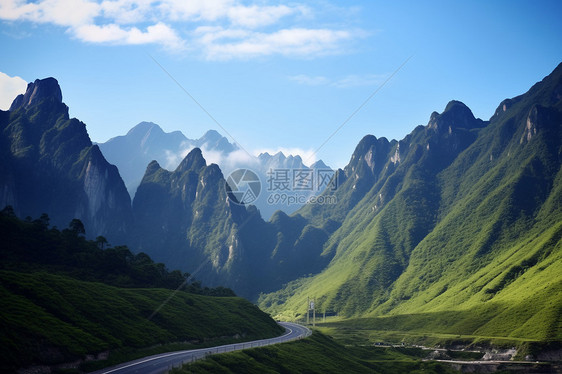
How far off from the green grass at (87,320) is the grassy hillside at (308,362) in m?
14.1

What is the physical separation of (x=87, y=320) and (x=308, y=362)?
43.4 m

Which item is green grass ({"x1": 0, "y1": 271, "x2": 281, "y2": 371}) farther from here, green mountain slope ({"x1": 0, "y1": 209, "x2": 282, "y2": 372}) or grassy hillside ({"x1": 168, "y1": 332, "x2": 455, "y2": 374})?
grassy hillside ({"x1": 168, "y1": 332, "x2": 455, "y2": 374})

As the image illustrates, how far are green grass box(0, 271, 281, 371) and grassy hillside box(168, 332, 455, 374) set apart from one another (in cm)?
1415

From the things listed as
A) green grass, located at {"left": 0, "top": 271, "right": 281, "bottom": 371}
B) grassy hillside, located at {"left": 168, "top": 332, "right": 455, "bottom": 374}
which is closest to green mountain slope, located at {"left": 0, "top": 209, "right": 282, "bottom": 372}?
green grass, located at {"left": 0, "top": 271, "right": 281, "bottom": 371}

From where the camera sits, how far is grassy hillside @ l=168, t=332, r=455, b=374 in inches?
2495

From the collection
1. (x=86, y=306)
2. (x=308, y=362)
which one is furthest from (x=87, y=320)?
(x=308, y=362)

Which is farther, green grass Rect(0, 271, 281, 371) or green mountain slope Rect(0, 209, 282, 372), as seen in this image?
green mountain slope Rect(0, 209, 282, 372)

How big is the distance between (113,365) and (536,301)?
148 meters

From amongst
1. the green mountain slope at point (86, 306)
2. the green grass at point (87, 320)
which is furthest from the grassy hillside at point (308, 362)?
the green grass at point (87, 320)

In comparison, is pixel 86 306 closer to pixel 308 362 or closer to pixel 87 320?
pixel 87 320

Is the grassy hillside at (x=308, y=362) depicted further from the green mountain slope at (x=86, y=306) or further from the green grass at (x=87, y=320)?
the green grass at (x=87, y=320)

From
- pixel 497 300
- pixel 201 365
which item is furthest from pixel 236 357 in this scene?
pixel 497 300

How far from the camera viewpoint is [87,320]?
66.5 meters

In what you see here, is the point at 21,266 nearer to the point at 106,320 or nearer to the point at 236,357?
the point at 106,320
